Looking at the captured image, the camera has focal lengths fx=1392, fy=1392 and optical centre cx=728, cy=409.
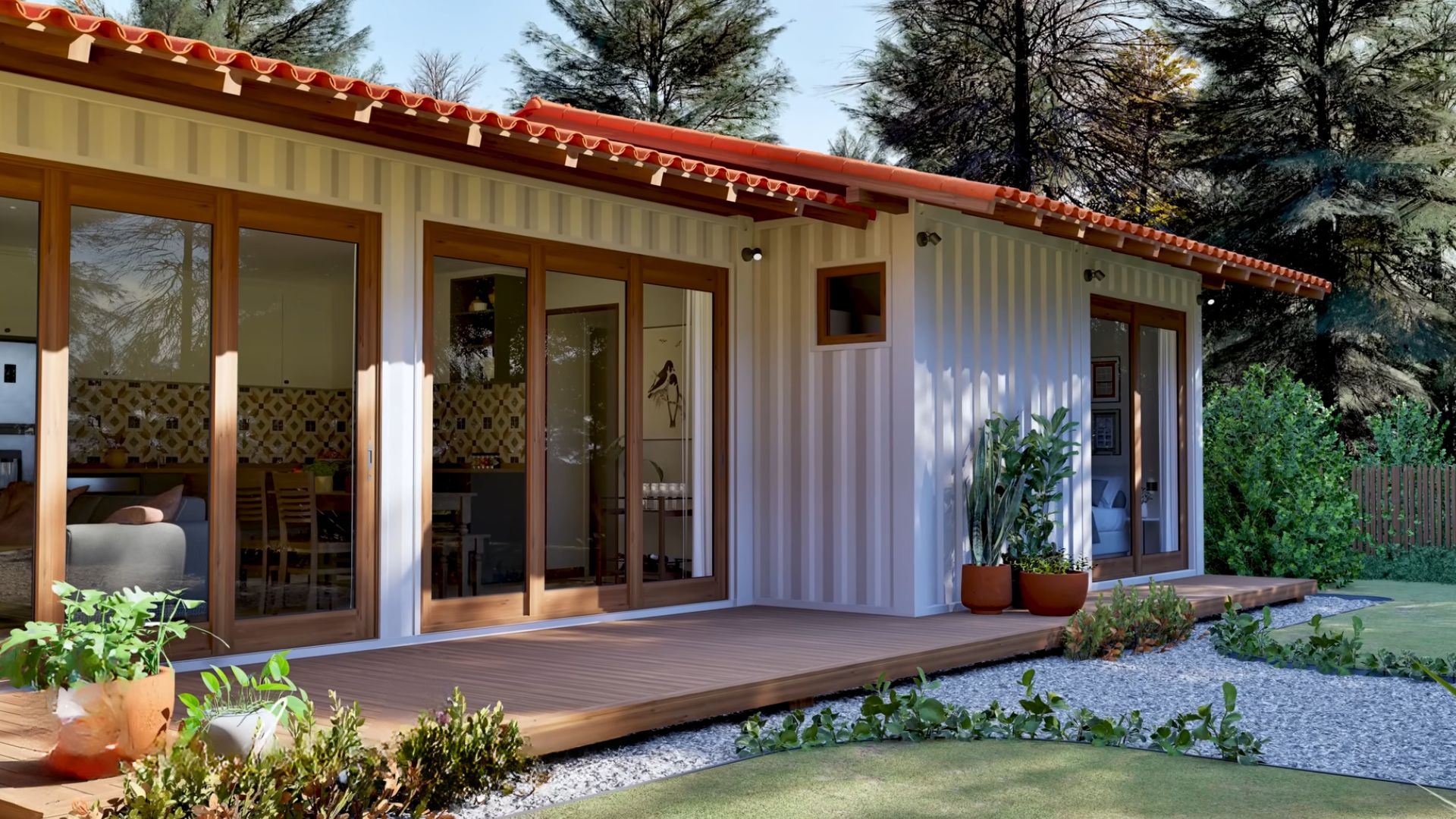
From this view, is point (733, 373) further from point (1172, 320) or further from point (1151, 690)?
point (1172, 320)

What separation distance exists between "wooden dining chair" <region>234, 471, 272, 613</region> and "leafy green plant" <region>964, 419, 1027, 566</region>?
426cm

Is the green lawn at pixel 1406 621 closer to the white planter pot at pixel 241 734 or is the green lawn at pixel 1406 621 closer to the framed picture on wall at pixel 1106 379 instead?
the framed picture on wall at pixel 1106 379

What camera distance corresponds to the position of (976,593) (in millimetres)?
8453

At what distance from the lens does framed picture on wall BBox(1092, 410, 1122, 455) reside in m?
10.2

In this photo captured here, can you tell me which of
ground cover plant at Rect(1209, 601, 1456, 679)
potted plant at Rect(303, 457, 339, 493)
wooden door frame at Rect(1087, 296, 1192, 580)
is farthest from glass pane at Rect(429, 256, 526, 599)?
wooden door frame at Rect(1087, 296, 1192, 580)

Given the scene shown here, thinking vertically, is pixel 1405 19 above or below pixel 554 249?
above

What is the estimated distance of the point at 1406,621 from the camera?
1009cm

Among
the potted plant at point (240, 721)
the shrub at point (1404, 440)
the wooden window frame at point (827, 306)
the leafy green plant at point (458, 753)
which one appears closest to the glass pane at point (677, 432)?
the wooden window frame at point (827, 306)

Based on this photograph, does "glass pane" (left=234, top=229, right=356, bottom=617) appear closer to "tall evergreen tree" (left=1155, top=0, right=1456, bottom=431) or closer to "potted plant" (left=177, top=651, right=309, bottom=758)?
"potted plant" (left=177, top=651, right=309, bottom=758)

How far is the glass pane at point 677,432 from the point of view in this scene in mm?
8297

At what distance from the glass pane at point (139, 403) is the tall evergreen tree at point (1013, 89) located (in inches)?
585

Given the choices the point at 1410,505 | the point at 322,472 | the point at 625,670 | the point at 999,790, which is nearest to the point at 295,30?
the point at 322,472

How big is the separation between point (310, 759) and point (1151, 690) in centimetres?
433

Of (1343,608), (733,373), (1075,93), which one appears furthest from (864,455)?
(1075,93)
